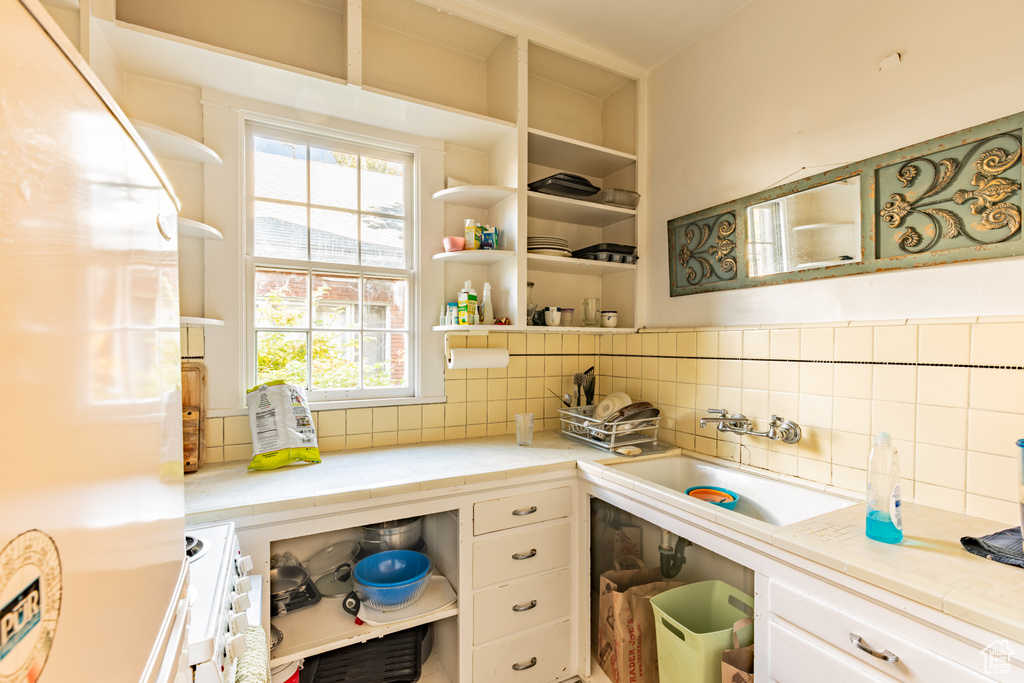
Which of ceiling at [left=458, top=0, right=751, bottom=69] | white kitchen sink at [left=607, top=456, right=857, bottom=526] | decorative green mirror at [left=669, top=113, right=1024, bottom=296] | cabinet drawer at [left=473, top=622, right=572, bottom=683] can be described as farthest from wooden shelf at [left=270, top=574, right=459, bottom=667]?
ceiling at [left=458, top=0, right=751, bottom=69]

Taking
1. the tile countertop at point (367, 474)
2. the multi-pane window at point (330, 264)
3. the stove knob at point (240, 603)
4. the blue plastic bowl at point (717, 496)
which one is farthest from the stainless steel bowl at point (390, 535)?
the blue plastic bowl at point (717, 496)

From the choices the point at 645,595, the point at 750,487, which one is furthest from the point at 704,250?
the point at 645,595

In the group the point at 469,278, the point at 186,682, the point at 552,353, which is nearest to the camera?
the point at 186,682

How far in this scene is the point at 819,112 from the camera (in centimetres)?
164

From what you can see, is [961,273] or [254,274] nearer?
[961,273]

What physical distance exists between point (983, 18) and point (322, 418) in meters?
2.57

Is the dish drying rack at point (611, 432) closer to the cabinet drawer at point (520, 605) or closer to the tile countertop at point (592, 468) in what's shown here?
the tile countertop at point (592, 468)

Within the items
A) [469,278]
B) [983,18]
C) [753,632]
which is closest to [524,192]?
[469,278]

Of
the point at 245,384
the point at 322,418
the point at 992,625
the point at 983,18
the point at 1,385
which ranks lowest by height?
the point at 992,625

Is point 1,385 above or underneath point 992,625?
above

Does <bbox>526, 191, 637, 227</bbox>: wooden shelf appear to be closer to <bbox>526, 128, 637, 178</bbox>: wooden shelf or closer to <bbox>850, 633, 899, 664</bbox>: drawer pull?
<bbox>526, 128, 637, 178</bbox>: wooden shelf

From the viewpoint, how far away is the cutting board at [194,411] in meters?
1.65

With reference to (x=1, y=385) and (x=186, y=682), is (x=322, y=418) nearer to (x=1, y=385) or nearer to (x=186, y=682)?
(x=186, y=682)

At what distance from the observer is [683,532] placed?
145cm
